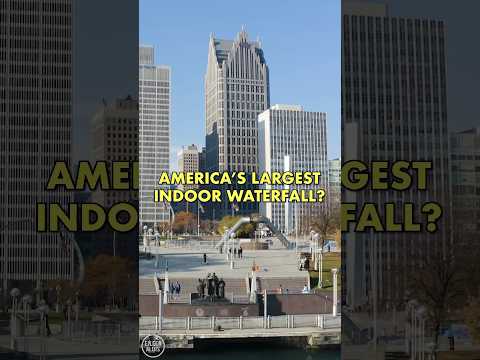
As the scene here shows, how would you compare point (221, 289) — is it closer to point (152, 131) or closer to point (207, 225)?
point (207, 225)

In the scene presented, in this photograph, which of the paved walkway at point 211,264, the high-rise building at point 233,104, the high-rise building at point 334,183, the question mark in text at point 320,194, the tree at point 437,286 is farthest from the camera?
the tree at point 437,286

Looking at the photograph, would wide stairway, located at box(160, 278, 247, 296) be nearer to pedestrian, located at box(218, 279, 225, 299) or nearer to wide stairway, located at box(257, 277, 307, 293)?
pedestrian, located at box(218, 279, 225, 299)

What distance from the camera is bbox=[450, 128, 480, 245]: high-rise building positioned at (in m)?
36.8

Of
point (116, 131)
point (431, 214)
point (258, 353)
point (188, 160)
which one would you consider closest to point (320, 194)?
point (188, 160)

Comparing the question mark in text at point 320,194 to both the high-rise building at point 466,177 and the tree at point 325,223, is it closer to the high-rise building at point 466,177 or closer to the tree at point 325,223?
the tree at point 325,223

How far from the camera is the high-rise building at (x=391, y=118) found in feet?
116

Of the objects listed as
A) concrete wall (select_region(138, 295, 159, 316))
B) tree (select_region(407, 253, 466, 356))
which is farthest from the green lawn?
concrete wall (select_region(138, 295, 159, 316))

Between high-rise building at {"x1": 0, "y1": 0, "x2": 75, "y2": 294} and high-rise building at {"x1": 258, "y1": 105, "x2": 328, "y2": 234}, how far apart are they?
11.1m

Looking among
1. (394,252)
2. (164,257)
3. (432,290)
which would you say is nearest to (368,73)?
(394,252)

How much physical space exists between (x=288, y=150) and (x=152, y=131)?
495 cm

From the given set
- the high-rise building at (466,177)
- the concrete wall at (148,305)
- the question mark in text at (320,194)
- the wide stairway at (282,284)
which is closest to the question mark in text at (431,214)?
the high-rise building at (466,177)

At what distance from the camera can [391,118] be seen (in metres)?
37.8

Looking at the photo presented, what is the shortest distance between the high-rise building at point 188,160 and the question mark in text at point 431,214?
9377 millimetres

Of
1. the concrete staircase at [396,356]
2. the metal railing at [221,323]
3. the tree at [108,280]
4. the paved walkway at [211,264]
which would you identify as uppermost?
the paved walkway at [211,264]
